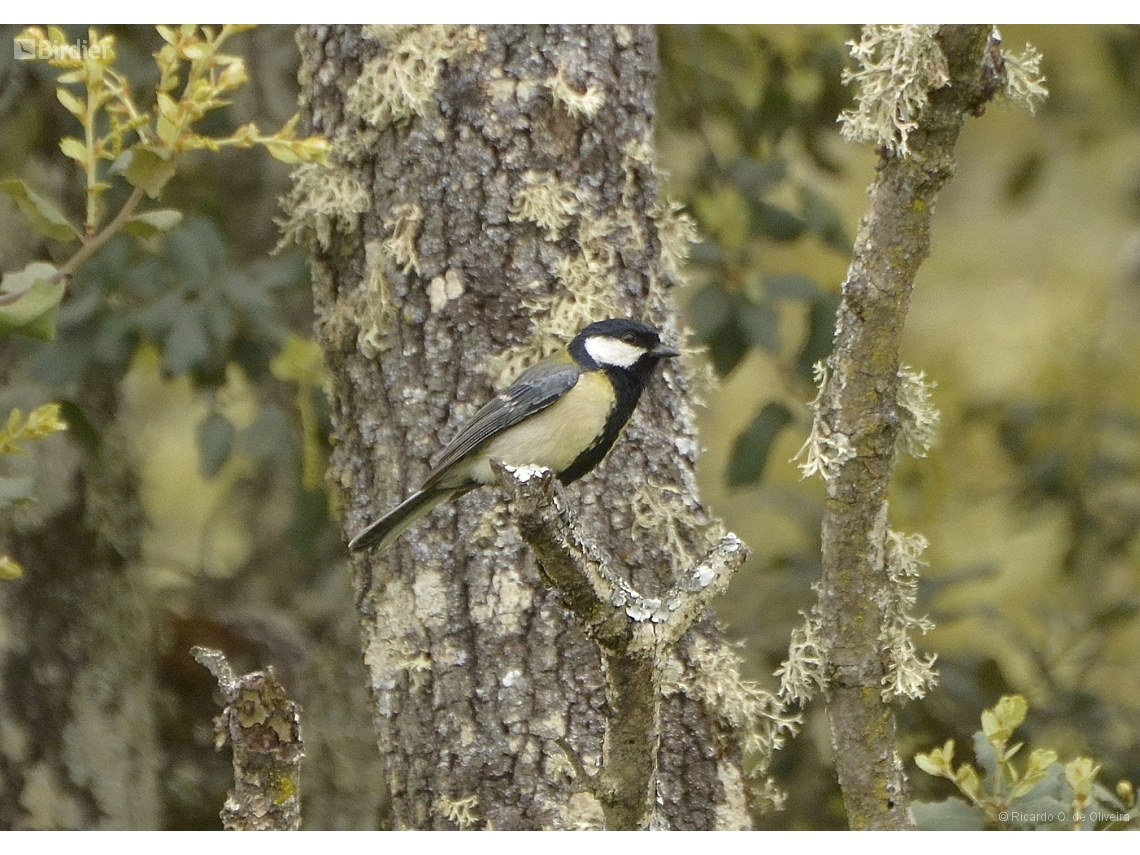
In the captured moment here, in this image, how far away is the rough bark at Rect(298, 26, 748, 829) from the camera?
1.80 m

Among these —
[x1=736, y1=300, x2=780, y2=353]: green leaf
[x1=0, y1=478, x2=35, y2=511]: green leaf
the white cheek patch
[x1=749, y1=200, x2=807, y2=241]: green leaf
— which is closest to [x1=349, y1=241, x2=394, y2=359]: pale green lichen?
Result: the white cheek patch

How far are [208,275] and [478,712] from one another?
933 mm

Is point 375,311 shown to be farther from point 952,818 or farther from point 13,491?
point 952,818

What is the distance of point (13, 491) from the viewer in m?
1.53

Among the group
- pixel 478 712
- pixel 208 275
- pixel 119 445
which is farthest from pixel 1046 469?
pixel 119 445

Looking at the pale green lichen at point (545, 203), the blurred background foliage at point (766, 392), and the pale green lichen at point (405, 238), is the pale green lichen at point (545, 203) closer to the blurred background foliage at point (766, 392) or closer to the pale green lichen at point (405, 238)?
the pale green lichen at point (405, 238)

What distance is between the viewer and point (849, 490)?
1.46 metres

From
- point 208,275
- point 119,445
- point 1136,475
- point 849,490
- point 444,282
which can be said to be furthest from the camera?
point 1136,475

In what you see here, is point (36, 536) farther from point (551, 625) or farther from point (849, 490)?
point (849, 490)

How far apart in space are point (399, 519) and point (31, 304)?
61cm

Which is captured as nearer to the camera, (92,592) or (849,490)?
(849,490)

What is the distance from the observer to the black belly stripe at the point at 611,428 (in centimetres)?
184

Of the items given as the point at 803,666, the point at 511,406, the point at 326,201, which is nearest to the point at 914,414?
the point at 803,666

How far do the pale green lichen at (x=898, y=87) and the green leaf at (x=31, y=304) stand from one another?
98cm
